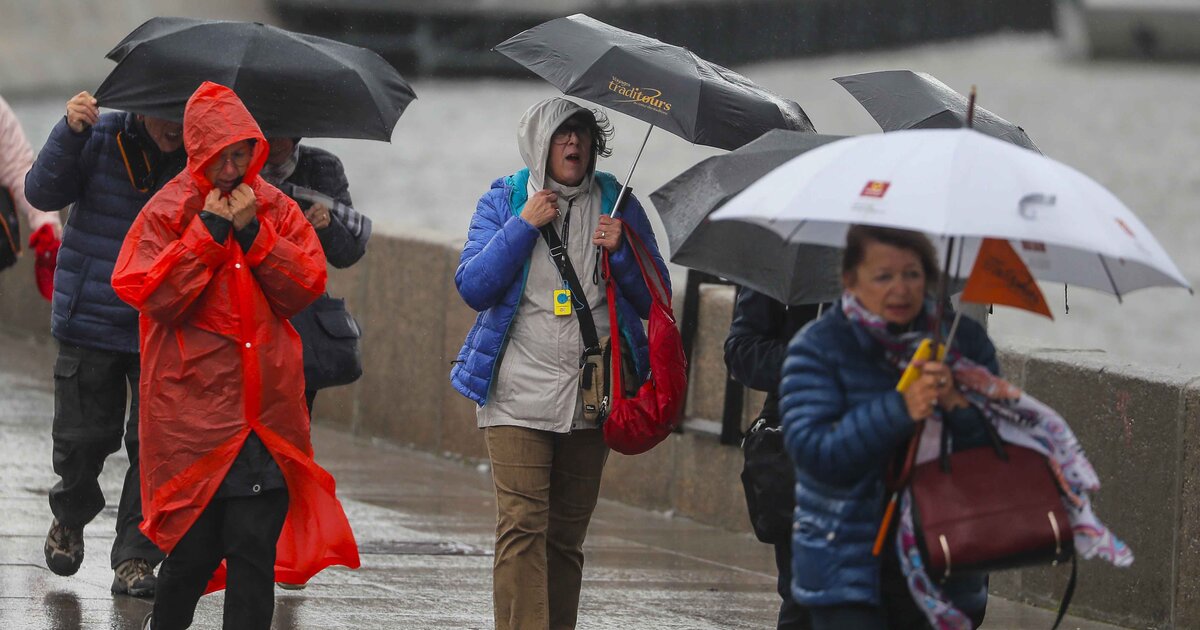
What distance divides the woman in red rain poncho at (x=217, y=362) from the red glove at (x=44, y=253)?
7.19 feet

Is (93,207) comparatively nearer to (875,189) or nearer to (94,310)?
(94,310)

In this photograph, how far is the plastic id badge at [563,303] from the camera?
584 centimetres

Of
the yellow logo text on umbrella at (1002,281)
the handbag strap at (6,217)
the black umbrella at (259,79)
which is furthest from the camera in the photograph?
the handbag strap at (6,217)

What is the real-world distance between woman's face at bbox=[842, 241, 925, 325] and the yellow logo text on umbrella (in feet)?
0.51

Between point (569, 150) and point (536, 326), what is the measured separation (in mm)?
520

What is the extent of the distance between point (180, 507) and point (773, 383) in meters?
1.64

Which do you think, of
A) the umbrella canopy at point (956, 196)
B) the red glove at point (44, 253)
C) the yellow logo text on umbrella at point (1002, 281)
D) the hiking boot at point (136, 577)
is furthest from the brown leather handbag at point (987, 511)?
the red glove at point (44, 253)

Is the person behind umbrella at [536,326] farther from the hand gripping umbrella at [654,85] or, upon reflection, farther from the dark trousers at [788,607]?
the dark trousers at [788,607]

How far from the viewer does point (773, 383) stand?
5.30 m

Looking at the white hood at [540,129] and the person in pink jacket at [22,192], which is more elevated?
the white hood at [540,129]

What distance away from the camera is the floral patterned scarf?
13.7 ft

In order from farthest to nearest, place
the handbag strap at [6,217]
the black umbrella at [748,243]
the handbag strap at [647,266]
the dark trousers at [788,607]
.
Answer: the handbag strap at [6,217]
the handbag strap at [647,266]
the black umbrella at [748,243]
the dark trousers at [788,607]

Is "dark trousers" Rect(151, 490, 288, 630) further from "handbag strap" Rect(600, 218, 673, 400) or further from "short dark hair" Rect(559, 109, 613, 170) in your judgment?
"short dark hair" Rect(559, 109, 613, 170)

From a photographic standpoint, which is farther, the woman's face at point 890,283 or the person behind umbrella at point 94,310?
the person behind umbrella at point 94,310
